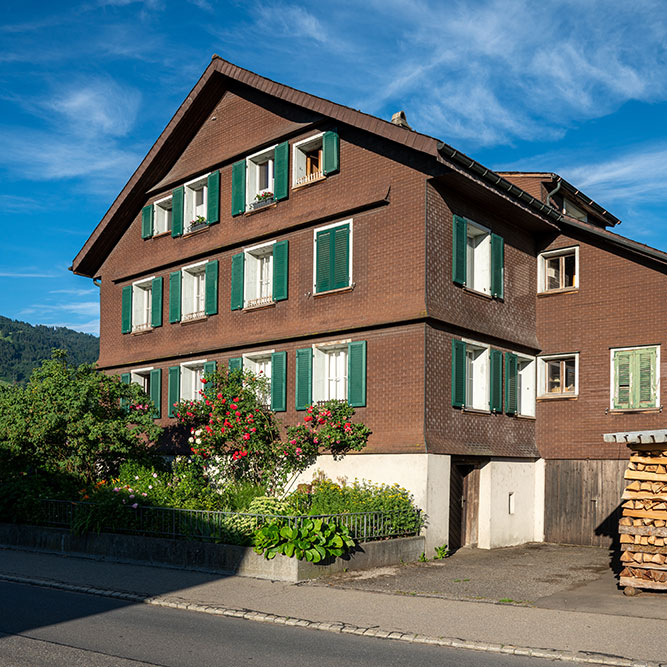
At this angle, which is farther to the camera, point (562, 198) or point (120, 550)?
point (562, 198)

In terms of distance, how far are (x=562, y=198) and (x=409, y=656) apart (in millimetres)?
17954

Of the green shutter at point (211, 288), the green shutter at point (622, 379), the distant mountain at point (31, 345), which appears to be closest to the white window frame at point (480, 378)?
the green shutter at point (622, 379)

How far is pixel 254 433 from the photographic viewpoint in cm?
2042

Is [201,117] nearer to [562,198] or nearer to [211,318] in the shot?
[211,318]

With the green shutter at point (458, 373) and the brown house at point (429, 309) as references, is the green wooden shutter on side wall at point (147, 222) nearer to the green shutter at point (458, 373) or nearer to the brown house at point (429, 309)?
the brown house at point (429, 309)

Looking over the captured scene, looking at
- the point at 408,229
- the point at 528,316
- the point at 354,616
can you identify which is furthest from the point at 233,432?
the point at 354,616

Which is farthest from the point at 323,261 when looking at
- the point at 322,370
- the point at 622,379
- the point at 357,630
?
the point at 357,630

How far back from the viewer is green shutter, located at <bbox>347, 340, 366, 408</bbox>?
19156 millimetres

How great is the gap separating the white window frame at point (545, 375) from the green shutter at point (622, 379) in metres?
1.02

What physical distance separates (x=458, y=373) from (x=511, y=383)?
7.81ft

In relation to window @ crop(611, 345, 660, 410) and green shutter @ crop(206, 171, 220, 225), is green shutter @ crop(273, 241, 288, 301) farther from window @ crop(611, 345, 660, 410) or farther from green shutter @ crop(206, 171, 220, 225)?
window @ crop(611, 345, 660, 410)

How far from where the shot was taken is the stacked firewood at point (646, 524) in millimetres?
12812

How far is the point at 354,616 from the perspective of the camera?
11.4 m

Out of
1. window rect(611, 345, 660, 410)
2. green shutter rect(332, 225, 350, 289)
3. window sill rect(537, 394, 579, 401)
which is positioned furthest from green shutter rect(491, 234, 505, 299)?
green shutter rect(332, 225, 350, 289)
